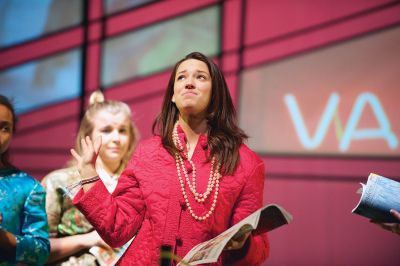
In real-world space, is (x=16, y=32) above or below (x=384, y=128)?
above

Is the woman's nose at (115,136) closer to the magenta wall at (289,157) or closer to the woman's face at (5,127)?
the woman's face at (5,127)

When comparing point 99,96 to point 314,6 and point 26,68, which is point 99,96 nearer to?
point 26,68

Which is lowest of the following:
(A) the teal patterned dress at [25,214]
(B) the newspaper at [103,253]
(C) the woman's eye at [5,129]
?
(B) the newspaper at [103,253]

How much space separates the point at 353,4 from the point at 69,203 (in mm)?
1807

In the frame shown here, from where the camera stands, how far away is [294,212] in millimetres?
3014

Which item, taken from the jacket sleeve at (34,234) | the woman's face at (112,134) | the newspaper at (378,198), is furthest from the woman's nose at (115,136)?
the newspaper at (378,198)

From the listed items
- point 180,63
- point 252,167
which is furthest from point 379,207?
point 180,63

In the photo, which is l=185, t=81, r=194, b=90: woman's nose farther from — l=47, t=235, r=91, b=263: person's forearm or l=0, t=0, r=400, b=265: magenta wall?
l=0, t=0, r=400, b=265: magenta wall

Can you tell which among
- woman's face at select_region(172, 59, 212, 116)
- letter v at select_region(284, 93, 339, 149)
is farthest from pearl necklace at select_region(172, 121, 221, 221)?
letter v at select_region(284, 93, 339, 149)

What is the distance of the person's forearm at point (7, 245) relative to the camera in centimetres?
156

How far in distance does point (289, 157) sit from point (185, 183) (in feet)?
5.17

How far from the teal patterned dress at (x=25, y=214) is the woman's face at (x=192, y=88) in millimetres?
528

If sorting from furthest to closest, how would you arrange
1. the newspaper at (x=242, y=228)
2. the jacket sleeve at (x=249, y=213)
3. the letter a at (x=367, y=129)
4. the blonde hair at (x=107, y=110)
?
1. the letter a at (x=367, y=129)
2. the blonde hair at (x=107, y=110)
3. the jacket sleeve at (x=249, y=213)
4. the newspaper at (x=242, y=228)

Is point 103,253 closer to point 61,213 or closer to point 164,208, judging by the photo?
point 61,213
